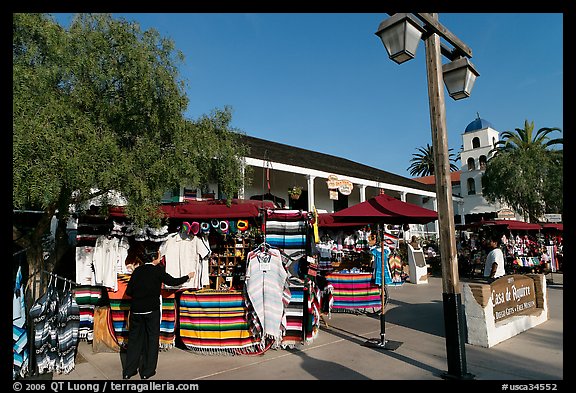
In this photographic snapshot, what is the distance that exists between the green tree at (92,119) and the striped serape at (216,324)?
165cm

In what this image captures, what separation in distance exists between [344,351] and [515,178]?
83.6ft

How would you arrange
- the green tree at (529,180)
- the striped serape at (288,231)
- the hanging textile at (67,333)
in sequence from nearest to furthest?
1. the hanging textile at (67,333)
2. the striped serape at (288,231)
3. the green tree at (529,180)

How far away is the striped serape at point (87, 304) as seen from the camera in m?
6.85

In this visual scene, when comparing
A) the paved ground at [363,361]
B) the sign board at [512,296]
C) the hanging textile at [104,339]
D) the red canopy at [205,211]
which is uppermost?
the red canopy at [205,211]

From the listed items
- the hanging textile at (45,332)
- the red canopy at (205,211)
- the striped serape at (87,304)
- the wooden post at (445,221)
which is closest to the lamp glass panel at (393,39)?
the wooden post at (445,221)

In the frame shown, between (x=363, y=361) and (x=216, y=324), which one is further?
(x=216, y=324)

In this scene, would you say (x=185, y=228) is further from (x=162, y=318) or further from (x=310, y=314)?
(x=310, y=314)

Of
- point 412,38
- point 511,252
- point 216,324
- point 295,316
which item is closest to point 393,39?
point 412,38

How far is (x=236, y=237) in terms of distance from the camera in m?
8.75

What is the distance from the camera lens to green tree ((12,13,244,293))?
482 cm

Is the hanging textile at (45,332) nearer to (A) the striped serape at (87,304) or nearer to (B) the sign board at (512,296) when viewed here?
(A) the striped serape at (87,304)

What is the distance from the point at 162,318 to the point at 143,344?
1.15 meters

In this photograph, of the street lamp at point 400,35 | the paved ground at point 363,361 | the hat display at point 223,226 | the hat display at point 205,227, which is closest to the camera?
the street lamp at point 400,35

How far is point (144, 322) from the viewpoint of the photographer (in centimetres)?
546
